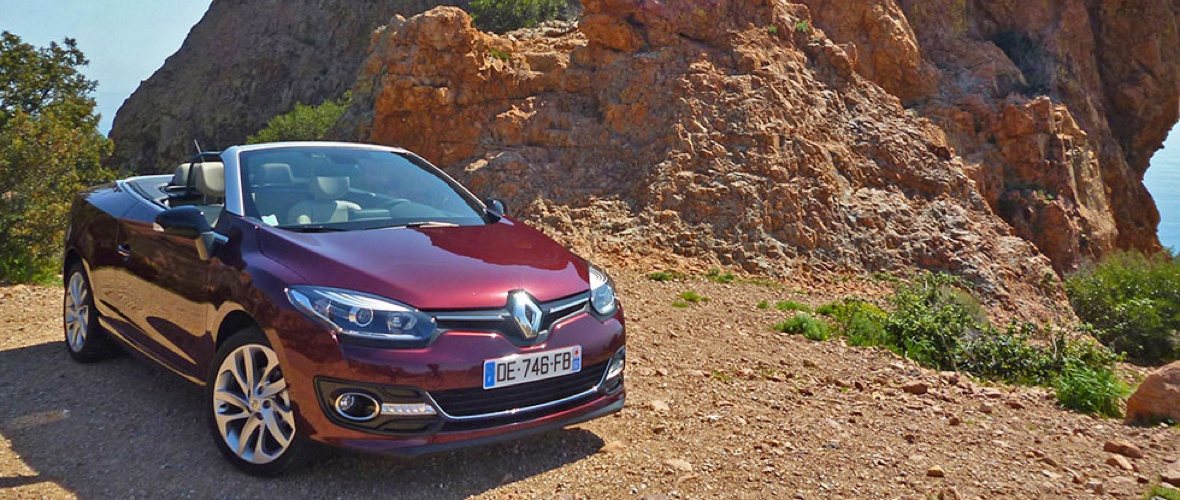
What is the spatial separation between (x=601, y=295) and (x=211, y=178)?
2288 millimetres

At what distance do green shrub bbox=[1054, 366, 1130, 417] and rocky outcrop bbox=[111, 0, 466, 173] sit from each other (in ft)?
99.4

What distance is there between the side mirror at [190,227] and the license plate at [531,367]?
1575mm

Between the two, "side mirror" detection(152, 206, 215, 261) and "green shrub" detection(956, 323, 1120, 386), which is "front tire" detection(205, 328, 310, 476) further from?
"green shrub" detection(956, 323, 1120, 386)

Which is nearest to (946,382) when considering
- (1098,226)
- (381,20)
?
(1098,226)

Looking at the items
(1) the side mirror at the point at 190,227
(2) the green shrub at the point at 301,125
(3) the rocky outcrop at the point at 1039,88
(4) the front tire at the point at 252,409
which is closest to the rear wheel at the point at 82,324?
(1) the side mirror at the point at 190,227

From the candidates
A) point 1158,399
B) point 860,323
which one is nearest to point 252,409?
point 1158,399

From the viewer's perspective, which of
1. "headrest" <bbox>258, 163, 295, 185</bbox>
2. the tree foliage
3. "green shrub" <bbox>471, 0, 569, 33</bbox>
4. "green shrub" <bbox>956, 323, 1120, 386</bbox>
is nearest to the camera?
"headrest" <bbox>258, 163, 295, 185</bbox>

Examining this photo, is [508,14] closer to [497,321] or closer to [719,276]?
[719,276]

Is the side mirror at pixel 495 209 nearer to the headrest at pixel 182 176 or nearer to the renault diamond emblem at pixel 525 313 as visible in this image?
the renault diamond emblem at pixel 525 313

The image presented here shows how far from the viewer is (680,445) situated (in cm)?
441

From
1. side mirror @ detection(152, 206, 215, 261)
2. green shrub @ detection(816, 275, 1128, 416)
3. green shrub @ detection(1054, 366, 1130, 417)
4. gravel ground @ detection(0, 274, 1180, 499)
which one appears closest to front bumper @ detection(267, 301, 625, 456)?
gravel ground @ detection(0, 274, 1180, 499)

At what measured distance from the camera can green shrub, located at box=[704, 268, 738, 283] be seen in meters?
10.6

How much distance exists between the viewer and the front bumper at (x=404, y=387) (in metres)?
3.39

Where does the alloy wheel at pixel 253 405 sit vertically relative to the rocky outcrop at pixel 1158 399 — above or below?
above
